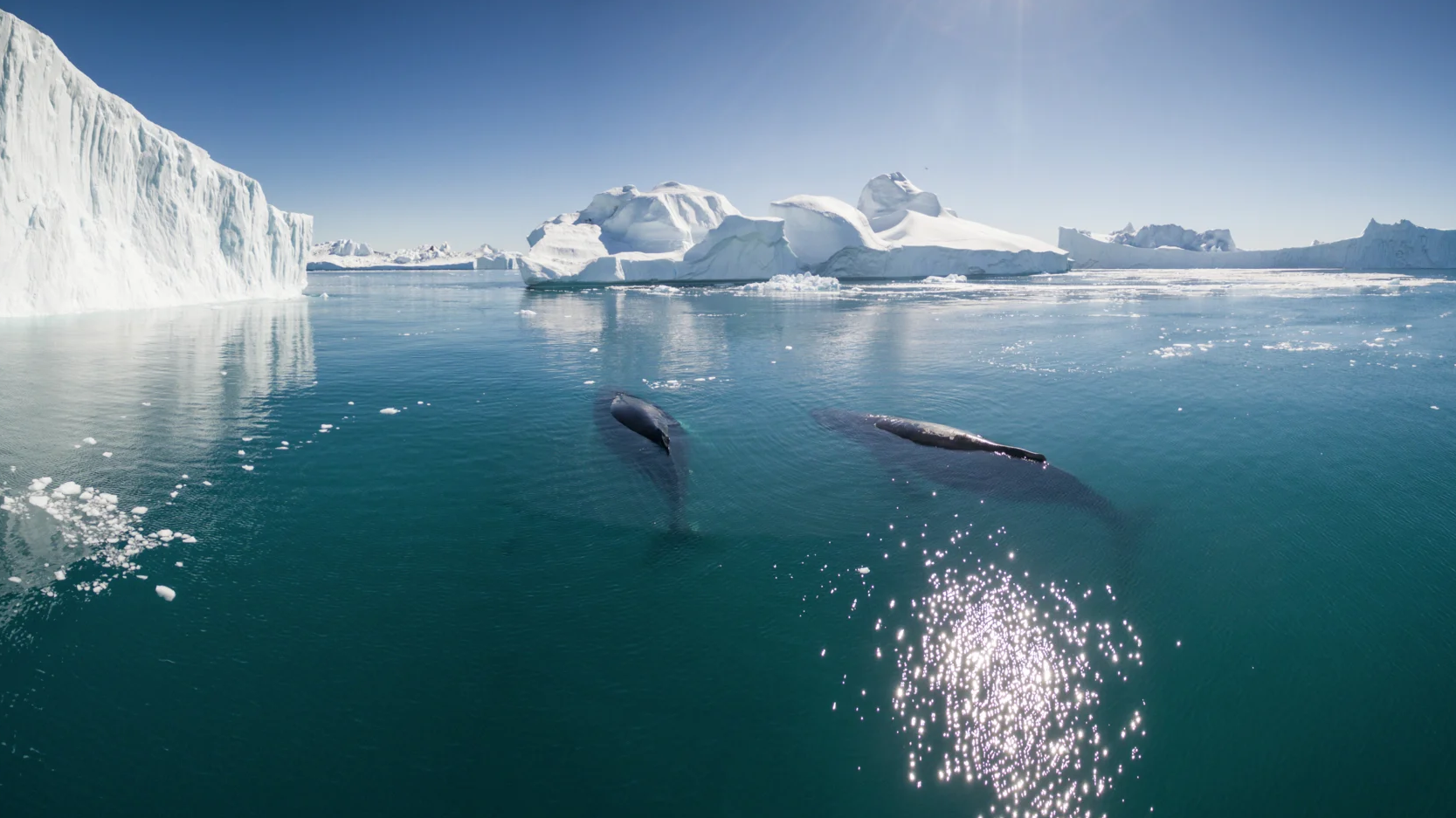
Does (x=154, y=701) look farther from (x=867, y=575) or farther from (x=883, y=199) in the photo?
(x=883, y=199)

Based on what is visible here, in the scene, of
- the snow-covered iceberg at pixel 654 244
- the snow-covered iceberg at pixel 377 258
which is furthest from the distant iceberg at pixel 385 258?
the snow-covered iceberg at pixel 654 244

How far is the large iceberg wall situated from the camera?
2327 cm

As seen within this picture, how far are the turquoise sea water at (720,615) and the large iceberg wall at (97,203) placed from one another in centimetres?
1754

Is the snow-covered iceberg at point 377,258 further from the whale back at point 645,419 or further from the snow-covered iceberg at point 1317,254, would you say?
the whale back at point 645,419

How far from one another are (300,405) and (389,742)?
10.1 meters

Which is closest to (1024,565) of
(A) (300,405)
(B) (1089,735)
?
(B) (1089,735)

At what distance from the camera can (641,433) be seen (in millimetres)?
10492

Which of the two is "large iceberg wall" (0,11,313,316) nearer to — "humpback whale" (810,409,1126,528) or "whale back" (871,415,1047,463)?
"humpback whale" (810,409,1126,528)

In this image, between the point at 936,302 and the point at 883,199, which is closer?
the point at 936,302

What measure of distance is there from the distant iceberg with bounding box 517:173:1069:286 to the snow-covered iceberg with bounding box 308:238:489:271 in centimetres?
8520

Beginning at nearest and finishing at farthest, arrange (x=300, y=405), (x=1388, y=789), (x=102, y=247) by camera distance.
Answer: (x=1388, y=789) → (x=300, y=405) → (x=102, y=247)

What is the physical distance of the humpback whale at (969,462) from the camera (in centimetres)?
798

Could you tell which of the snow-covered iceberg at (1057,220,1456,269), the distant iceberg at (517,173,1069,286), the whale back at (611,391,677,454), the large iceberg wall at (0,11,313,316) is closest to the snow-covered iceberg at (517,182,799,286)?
the distant iceberg at (517,173,1069,286)

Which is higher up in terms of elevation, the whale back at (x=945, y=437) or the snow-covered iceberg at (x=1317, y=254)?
the snow-covered iceberg at (x=1317, y=254)
